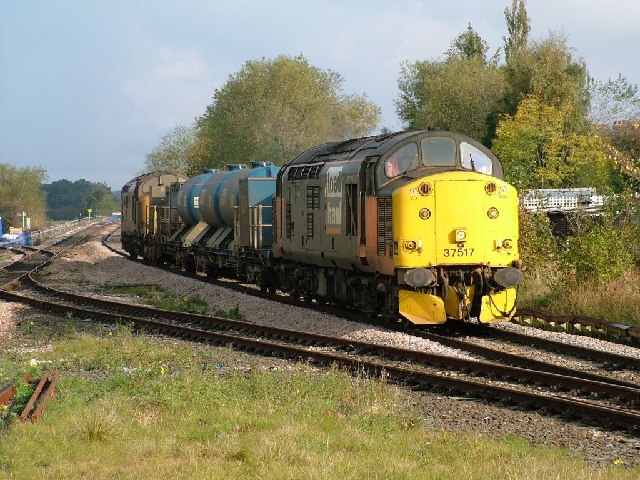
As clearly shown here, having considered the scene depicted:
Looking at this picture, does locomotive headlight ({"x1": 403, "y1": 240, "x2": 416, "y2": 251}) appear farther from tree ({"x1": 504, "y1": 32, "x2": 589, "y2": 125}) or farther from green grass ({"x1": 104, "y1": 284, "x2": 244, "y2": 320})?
tree ({"x1": 504, "y1": 32, "x2": 589, "y2": 125})

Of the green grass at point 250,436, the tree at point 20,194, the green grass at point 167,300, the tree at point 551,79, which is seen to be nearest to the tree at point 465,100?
the tree at point 551,79

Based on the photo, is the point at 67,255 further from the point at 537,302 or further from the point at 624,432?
the point at 624,432

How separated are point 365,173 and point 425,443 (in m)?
9.37

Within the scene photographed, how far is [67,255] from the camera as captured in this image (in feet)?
163

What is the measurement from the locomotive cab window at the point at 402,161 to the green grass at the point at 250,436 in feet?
17.1

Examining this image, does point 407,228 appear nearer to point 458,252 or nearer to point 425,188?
point 425,188

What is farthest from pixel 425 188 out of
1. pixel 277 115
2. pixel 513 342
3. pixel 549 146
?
pixel 277 115

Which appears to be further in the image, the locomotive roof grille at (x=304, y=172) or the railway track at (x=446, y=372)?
the locomotive roof grille at (x=304, y=172)

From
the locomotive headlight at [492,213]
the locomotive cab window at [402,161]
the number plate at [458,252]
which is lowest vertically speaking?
the number plate at [458,252]

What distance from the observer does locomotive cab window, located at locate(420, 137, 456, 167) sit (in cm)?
1847

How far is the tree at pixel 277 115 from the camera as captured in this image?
77.6m

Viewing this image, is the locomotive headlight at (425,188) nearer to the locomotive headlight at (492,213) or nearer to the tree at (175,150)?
the locomotive headlight at (492,213)

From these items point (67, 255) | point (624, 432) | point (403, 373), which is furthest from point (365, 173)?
point (67, 255)

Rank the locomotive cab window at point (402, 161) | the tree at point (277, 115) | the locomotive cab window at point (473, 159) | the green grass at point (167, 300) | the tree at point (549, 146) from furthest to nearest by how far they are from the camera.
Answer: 1. the tree at point (277, 115)
2. the tree at point (549, 146)
3. the green grass at point (167, 300)
4. the locomotive cab window at point (473, 159)
5. the locomotive cab window at point (402, 161)
